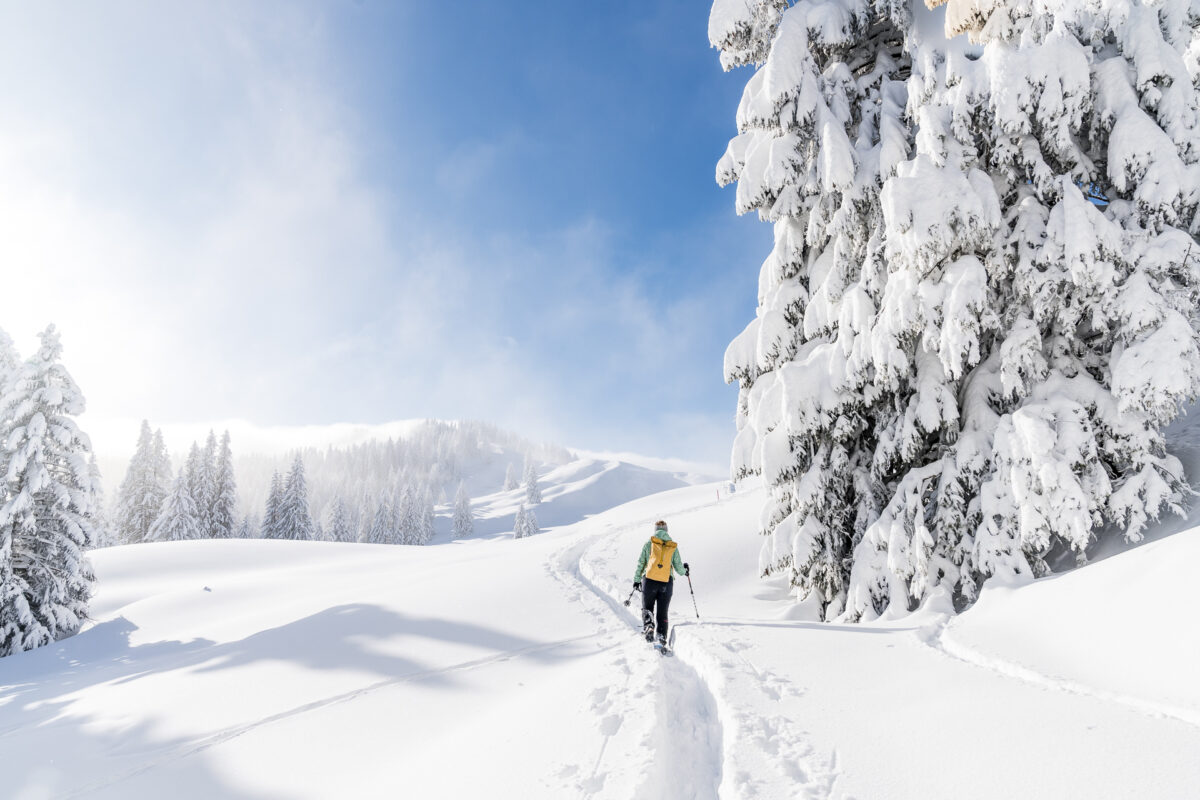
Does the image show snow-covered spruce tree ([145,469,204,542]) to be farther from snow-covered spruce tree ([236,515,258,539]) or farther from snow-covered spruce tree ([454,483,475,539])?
snow-covered spruce tree ([454,483,475,539])

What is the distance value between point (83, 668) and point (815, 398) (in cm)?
1870

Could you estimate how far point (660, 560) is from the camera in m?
8.45

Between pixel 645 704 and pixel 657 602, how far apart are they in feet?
9.16

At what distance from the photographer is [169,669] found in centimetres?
1083

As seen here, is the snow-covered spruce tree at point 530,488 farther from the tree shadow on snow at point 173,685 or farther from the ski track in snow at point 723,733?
the ski track in snow at point 723,733

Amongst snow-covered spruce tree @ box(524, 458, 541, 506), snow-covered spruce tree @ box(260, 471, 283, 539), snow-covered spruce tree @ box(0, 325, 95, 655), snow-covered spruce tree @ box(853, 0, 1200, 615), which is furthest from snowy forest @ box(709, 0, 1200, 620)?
snow-covered spruce tree @ box(524, 458, 541, 506)

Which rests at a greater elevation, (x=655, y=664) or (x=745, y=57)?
(x=745, y=57)

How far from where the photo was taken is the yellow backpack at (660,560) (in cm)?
837

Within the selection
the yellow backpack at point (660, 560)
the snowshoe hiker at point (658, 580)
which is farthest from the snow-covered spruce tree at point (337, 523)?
the yellow backpack at point (660, 560)

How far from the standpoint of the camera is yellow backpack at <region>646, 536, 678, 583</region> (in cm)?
837

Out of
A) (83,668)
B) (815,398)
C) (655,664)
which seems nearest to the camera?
(655,664)

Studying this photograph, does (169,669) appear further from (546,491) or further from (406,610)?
(546,491)

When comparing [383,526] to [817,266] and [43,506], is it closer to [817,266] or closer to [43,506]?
[43,506]

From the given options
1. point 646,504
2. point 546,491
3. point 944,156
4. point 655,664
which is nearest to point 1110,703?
point 655,664
